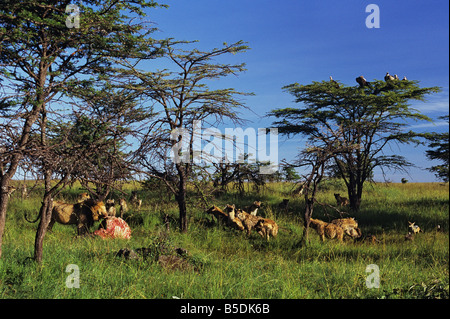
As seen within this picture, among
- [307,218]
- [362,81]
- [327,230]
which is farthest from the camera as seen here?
[362,81]

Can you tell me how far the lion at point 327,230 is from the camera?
39.7ft

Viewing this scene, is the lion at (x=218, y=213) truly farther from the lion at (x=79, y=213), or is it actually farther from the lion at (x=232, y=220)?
the lion at (x=79, y=213)

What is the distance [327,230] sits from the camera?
40.0 ft

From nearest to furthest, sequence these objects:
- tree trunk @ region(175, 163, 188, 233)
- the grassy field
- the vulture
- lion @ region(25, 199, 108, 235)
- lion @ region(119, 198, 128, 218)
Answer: the grassy field → lion @ region(25, 199, 108, 235) → tree trunk @ region(175, 163, 188, 233) → lion @ region(119, 198, 128, 218) → the vulture

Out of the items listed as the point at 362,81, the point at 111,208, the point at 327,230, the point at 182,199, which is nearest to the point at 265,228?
the point at 327,230

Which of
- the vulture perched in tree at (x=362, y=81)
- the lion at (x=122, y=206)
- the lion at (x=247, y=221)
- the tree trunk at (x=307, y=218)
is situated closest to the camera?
the tree trunk at (x=307, y=218)

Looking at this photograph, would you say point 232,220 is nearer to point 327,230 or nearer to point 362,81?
point 327,230

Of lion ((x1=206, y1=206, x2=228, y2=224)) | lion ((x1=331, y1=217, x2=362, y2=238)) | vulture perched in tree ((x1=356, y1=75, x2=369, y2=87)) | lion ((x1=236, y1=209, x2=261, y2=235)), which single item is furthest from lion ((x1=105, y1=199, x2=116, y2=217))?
vulture perched in tree ((x1=356, y1=75, x2=369, y2=87))

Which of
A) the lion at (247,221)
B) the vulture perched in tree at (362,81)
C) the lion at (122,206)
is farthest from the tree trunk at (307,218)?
the vulture perched in tree at (362,81)

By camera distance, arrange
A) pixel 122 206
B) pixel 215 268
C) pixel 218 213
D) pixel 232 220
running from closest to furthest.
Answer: pixel 215 268
pixel 232 220
pixel 218 213
pixel 122 206

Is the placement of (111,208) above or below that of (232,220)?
above

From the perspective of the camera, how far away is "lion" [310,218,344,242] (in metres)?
12.1

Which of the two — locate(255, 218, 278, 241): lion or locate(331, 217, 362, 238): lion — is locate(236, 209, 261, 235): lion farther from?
locate(331, 217, 362, 238): lion

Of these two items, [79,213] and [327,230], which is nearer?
[79,213]
